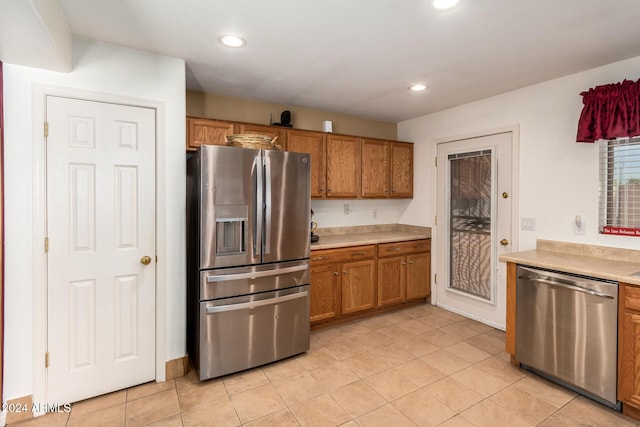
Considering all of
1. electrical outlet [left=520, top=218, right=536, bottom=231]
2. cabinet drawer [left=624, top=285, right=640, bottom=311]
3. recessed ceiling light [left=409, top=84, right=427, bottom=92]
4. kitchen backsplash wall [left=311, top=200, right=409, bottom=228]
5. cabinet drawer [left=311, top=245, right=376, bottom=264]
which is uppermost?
recessed ceiling light [left=409, top=84, right=427, bottom=92]

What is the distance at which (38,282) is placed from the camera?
6.68 ft

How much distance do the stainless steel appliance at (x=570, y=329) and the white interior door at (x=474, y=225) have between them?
35.0 inches

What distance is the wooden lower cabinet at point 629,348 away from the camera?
1953 mm

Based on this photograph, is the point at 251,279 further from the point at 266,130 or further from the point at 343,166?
the point at 343,166

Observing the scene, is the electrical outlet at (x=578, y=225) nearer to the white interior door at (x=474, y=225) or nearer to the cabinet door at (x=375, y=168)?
the white interior door at (x=474, y=225)

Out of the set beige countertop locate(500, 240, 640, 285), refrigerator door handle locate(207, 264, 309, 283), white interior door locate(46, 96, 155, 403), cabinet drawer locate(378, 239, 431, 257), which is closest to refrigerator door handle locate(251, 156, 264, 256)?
refrigerator door handle locate(207, 264, 309, 283)

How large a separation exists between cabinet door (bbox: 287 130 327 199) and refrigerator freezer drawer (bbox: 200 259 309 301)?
3.34ft

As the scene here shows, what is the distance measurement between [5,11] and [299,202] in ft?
6.44

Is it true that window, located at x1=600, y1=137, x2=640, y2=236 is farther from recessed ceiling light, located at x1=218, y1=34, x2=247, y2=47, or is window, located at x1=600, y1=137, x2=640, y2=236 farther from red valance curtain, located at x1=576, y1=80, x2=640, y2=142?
recessed ceiling light, located at x1=218, y1=34, x2=247, y2=47

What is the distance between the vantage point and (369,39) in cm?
215

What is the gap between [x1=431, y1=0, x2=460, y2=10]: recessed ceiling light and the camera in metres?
1.71

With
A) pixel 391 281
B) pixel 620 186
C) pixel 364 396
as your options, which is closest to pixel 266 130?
pixel 391 281

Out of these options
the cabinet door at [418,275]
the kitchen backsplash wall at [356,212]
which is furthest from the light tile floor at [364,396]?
the kitchen backsplash wall at [356,212]

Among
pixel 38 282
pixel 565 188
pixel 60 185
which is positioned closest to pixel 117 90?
pixel 60 185
